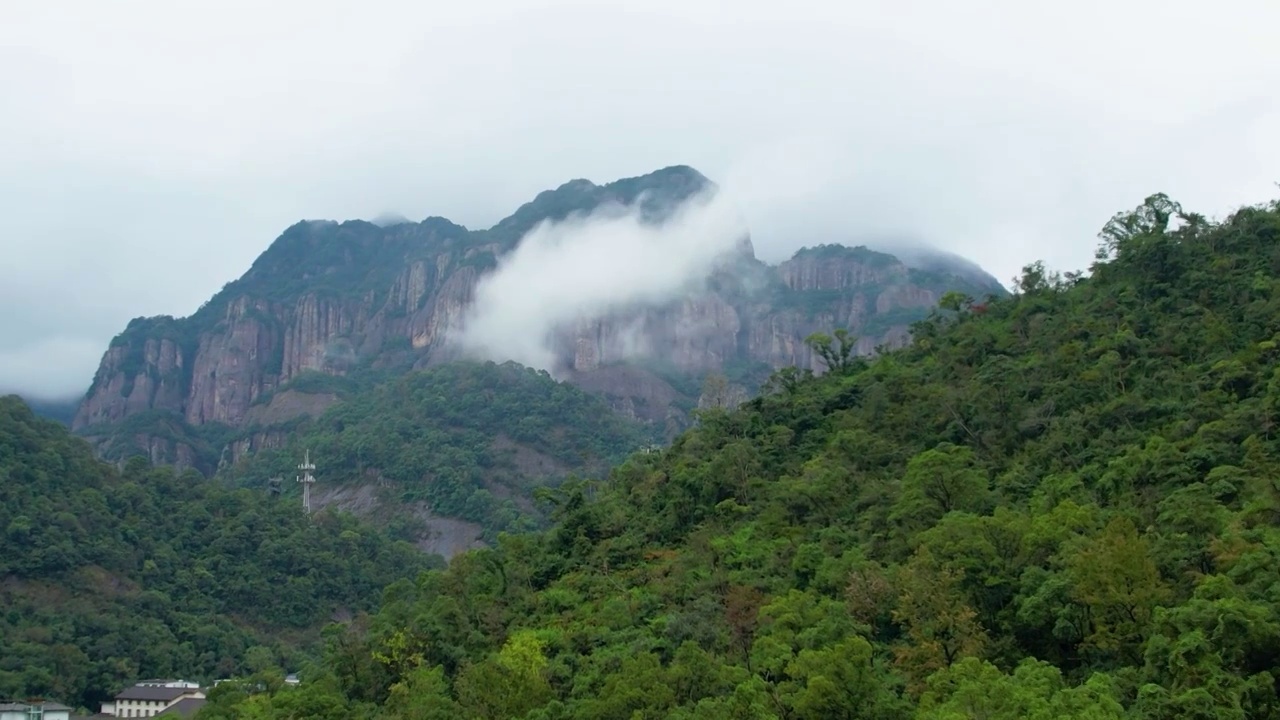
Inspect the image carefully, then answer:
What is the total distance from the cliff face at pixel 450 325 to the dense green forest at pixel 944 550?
308 ft

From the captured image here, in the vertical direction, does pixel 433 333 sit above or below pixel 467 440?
above

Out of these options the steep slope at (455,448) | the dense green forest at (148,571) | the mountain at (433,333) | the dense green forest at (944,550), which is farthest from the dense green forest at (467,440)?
the dense green forest at (944,550)

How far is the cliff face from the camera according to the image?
15638cm

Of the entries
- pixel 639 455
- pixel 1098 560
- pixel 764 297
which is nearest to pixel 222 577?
pixel 639 455

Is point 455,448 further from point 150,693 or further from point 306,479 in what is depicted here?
point 150,693

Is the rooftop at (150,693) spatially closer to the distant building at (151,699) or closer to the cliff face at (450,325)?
the distant building at (151,699)

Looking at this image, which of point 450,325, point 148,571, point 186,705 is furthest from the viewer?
A: point 450,325

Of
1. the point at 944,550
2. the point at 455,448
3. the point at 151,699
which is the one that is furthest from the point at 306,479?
the point at 944,550

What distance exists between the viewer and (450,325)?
166 m

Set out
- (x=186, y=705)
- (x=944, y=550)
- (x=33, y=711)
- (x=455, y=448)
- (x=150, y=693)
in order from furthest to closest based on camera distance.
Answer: (x=455, y=448) → (x=150, y=693) → (x=186, y=705) → (x=33, y=711) → (x=944, y=550)

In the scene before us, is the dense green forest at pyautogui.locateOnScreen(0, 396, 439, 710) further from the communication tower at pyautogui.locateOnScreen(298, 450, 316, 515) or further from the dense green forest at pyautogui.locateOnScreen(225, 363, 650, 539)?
the communication tower at pyautogui.locateOnScreen(298, 450, 316, 515)

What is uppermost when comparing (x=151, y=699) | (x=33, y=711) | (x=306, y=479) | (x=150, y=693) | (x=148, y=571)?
(x=148, y=571)

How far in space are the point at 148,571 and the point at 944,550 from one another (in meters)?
58.1

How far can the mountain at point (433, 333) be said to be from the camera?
154 m
